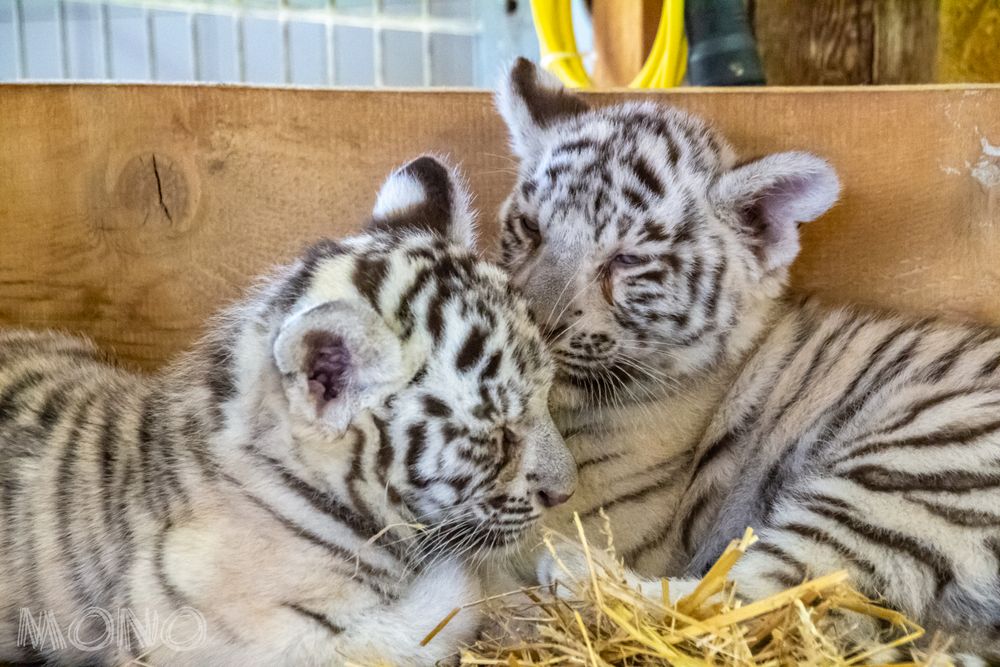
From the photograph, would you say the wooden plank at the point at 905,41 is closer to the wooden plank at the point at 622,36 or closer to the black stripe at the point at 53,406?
the wooden plank at the point at 622,36

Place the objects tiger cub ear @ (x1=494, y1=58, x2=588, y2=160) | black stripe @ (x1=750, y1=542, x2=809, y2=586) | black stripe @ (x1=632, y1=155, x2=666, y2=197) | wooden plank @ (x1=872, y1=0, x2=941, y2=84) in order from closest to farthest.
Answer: black stripe @ (x1=750, y1=542, x2=809, y2=586)
black stripe @ (x1=632, y1=155, x2=666, y2=197)
tiger cub ear @ (x1=494, y1=58, x2=588, y2=160)
wooden plank @ (x1=872, y1=0, x2=941, y2=84)

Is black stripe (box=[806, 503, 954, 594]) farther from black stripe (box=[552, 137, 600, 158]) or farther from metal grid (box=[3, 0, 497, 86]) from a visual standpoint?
metal grid (box=[3, 0, 497, 86])

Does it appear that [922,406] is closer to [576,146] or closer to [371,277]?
[576,146]

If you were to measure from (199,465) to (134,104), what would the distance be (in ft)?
3.17

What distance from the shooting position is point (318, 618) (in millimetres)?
1359

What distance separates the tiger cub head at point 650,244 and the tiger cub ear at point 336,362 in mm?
460

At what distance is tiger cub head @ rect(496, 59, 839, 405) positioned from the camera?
173 cm

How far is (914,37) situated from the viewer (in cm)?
309

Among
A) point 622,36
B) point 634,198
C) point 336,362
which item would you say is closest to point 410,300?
point 336,362

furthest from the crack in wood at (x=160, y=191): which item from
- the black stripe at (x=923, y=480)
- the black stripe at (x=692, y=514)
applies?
the black stripe at (x=923, y=480)

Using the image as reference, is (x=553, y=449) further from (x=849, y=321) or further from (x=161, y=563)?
(x=849, y=321)

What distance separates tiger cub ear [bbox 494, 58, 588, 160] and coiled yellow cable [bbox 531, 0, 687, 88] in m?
0.94

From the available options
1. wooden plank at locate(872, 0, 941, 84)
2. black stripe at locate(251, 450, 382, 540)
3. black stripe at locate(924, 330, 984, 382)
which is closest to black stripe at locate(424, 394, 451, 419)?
black stripe at locate(251, 450, 382, 540)

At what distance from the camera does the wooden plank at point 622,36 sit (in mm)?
3326
